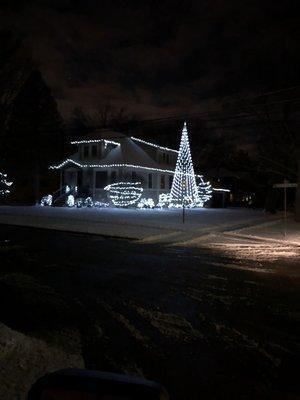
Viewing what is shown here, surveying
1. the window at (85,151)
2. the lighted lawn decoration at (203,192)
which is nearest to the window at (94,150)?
the window at (85,151)

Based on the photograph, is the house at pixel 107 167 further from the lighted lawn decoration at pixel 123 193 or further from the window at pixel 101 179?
the lighted lawn decoration at pixel 123 193

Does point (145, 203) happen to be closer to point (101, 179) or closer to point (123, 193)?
point (123, 193)

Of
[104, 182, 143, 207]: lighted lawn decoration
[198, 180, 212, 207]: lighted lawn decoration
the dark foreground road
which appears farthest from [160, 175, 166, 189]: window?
the dark foreground road

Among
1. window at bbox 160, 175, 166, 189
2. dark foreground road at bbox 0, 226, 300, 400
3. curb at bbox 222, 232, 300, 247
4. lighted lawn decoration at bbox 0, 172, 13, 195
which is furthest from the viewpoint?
lighted lawn decoration at bbox 0, 172, 13, 195

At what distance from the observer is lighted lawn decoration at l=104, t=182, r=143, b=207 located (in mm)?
37188

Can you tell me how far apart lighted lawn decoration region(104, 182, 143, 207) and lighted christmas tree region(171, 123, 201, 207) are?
4.05m

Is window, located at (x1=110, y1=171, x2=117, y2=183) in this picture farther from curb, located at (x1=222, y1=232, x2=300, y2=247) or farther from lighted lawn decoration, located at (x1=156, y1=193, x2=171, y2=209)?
curb, located at (x1=222, y1=232, x2=300, y2=247)

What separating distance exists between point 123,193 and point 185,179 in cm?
592

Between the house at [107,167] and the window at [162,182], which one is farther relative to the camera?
the window at [162,182]

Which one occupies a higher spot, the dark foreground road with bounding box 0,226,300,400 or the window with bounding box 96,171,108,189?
the window with bounding box 96,171,108,189

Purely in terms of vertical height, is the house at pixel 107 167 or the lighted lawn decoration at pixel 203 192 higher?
the house at pixel 107 167

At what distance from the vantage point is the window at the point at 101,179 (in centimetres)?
3897

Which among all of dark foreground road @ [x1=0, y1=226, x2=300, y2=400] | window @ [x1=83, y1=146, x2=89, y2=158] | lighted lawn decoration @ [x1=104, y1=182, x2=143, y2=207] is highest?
window @ [x1=83, y1=146, x2=89, y2=158]

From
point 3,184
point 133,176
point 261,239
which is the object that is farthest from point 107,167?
point 261,239
